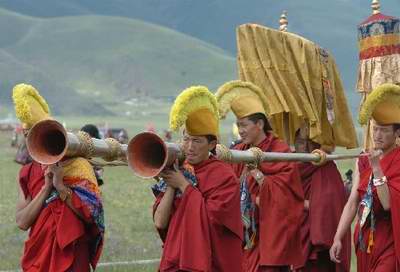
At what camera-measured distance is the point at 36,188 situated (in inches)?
229

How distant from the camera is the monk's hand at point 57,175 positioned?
18.0ft

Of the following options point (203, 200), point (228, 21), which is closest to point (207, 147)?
point (203, 200)

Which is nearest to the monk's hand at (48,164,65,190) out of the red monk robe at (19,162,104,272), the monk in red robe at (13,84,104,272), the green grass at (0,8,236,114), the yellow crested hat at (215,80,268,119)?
the monk in red robe at (13,84,104,272)

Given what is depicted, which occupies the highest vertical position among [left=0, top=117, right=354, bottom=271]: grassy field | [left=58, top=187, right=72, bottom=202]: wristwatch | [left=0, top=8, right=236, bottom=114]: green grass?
[left=0, top=8, right=236, bottom=114]: green grass

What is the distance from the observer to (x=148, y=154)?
5.18 metres

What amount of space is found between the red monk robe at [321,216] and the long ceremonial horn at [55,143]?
2.68m

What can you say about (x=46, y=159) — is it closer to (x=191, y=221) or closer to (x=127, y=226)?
(x=191, y=221)

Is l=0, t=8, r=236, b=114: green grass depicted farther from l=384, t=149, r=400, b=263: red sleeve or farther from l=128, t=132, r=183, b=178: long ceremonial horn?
l=128, t=132, r=183, b=178: long ceremonial horn

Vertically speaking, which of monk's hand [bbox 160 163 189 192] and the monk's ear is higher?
the monk's ear

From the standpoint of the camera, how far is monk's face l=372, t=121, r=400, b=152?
6.32 m

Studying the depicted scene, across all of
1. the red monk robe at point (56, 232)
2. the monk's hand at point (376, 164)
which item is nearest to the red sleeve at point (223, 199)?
the red monk robe at point (56, 232)

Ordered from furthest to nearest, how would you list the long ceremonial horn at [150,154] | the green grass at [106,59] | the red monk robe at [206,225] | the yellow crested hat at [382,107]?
the green grass at [106,59], the yellow crested hat at [382,107], the red monk robe at [206,225], the long ceremonial horn at [150,154]

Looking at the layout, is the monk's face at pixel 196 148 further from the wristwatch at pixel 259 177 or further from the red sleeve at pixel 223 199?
the wristwatch at pixel 259 177

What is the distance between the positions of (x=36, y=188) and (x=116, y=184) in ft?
51.3
